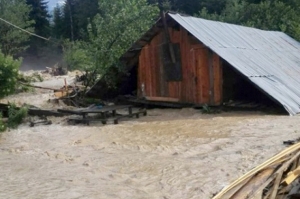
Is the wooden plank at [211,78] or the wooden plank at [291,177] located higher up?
the wooden plank at [211,78]

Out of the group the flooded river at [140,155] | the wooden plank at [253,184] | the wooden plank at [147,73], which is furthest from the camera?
the wooden plank at [147,73]

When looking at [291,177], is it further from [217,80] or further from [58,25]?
[58,25]

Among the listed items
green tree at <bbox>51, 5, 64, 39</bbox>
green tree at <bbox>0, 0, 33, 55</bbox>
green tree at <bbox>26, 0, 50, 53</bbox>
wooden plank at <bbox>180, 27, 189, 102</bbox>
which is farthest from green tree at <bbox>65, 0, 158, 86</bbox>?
green tree at <bbox>26, 0, 50, 53</bbox>

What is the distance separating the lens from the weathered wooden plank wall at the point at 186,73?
46.8 feet

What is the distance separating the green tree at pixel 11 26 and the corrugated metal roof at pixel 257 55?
27.1 m

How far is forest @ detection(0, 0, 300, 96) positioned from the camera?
1709cm

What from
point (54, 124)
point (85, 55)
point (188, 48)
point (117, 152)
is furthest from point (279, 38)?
point (117, 152)

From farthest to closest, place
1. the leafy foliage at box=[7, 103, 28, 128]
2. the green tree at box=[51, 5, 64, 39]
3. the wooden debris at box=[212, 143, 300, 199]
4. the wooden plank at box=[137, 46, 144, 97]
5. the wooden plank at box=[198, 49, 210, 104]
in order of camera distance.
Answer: the green tree at box=[51, 5, 64, 39] → the wooden plank at box=[137, 46, 144, 97] → the wooden plank at box=[198, 49, 210, 104] → the leafy foliage at box=[7, 103, 28, 128] → the wooden debris at box=[212, 143, 300, 199]

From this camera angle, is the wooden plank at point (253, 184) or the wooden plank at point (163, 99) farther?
the wooden plank at point (163, 99)

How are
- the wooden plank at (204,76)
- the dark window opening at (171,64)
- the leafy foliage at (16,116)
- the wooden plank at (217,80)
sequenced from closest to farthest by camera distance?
the leafy foliage at (16,116)
the wooden plank at (217,80)
the wooden plank at (204,76)
the dark window opening at (171,64)

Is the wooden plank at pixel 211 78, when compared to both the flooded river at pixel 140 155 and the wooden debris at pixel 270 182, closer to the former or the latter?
the flooded river at pixel 140 155

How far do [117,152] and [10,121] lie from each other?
6065mm

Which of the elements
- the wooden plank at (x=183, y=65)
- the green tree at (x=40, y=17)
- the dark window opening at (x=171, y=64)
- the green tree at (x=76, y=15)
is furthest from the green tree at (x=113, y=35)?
the green tree at (x=40, y=17)

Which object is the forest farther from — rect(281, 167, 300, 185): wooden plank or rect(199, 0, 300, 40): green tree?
rect(281, 167, 300, 185): wooden plank
